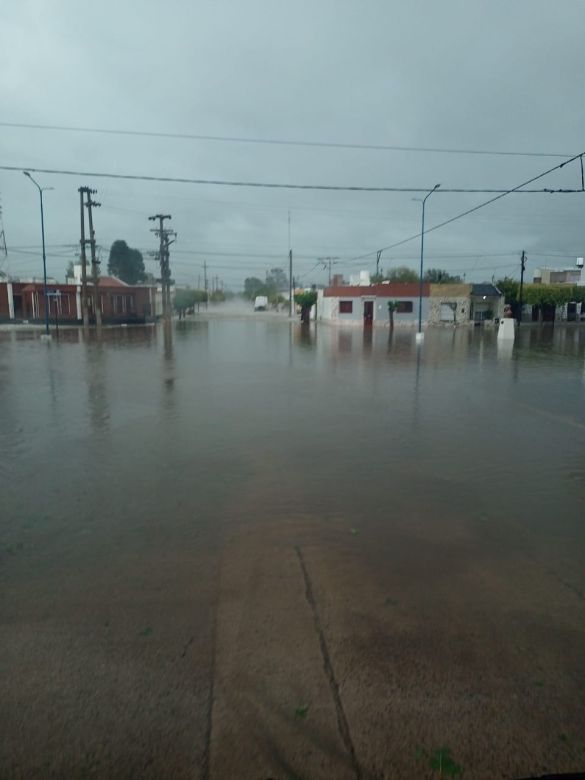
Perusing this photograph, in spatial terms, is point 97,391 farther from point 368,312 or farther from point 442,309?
point 442,309

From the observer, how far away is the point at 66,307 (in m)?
62.4

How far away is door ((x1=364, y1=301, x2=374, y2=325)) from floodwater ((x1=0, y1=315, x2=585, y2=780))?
159 ft

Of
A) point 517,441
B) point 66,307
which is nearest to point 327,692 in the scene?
point 517,441

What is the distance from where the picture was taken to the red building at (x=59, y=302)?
5816 cm

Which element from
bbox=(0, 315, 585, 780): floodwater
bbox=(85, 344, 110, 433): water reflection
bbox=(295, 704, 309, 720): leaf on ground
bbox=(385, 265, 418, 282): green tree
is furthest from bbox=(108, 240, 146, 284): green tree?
bbox=(295, 704, 309, 720): leaf on ground

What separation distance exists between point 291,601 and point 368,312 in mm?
54815

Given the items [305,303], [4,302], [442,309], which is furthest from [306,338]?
[4,302]

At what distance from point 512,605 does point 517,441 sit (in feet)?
17.7

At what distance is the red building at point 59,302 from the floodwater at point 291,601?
169 ft

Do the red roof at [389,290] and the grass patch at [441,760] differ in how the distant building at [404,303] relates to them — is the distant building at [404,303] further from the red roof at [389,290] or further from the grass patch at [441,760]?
the grass patch at [441,760]

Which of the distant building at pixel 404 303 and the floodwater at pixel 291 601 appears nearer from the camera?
the floodwater at pixel 291 601

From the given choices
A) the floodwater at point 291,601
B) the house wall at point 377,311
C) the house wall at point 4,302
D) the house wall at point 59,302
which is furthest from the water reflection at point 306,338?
the house wall at point 4,302

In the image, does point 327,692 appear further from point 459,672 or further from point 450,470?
point 450,470

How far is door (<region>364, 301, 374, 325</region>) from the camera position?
57.1m
